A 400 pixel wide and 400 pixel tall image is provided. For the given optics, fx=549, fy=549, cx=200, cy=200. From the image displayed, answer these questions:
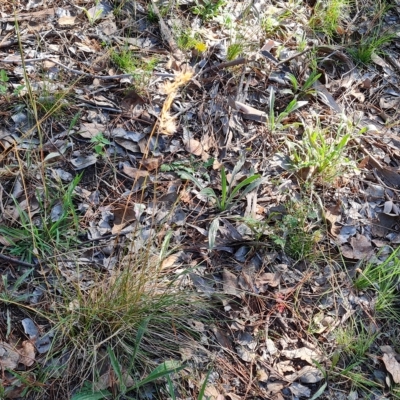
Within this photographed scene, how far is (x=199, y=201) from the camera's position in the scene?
8.23 ft

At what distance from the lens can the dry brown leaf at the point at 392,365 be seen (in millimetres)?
2195

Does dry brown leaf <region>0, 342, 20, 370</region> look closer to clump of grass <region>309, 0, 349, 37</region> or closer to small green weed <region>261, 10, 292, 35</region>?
small green weed <region>261, 10, 292, 35</region>

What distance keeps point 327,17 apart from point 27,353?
96.1 inches

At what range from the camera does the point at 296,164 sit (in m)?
2.69

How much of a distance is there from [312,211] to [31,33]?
170 cm

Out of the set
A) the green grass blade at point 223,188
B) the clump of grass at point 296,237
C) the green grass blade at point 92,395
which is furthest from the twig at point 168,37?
the green grass blade at point 92,395

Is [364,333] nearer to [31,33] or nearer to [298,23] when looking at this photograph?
[298,23]

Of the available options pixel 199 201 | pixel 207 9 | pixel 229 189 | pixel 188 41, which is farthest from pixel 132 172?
pixel 207 9

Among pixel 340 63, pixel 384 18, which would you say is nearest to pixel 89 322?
pixel 340 63

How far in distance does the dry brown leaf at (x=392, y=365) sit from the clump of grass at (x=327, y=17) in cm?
186

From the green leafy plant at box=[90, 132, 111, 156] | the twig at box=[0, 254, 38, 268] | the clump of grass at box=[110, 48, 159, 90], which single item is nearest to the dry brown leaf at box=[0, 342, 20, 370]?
the twig at box=[0, 254, 38, 268]

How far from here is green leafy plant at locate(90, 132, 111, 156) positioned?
253 centimetres

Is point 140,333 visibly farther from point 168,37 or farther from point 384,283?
point 168,37

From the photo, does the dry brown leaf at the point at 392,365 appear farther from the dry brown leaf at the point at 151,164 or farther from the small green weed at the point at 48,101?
the small green weed at the point at 48,101
